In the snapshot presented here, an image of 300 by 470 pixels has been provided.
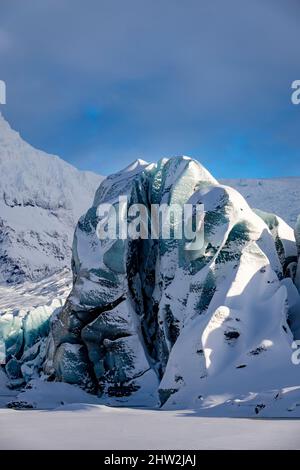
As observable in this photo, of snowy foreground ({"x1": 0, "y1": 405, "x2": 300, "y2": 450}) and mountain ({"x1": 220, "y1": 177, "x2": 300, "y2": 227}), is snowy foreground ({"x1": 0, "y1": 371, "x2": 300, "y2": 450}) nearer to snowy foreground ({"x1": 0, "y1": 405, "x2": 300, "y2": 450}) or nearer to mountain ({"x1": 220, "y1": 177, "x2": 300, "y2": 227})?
snowy foreground ({"x1": 0, "y1": 405, "x2": 300, "y2": 450})

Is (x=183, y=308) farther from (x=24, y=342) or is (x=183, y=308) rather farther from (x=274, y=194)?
(x=274, y=194)

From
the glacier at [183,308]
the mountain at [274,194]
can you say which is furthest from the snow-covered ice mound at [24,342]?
the mountain at [274,194]

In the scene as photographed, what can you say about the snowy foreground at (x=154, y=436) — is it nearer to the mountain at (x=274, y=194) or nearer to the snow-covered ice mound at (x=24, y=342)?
the snow-covered ice mound at (x=24, y=342)

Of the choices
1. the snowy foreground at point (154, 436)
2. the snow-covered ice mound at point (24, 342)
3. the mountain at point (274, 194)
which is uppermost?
the mountain at point (274, 194)

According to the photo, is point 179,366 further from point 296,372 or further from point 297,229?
point 297,229

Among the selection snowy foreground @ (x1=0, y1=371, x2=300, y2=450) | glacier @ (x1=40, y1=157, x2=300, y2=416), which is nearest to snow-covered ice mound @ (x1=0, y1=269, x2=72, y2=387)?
glacier @ (x1=40, y1=157, x2=300, y2=416)
